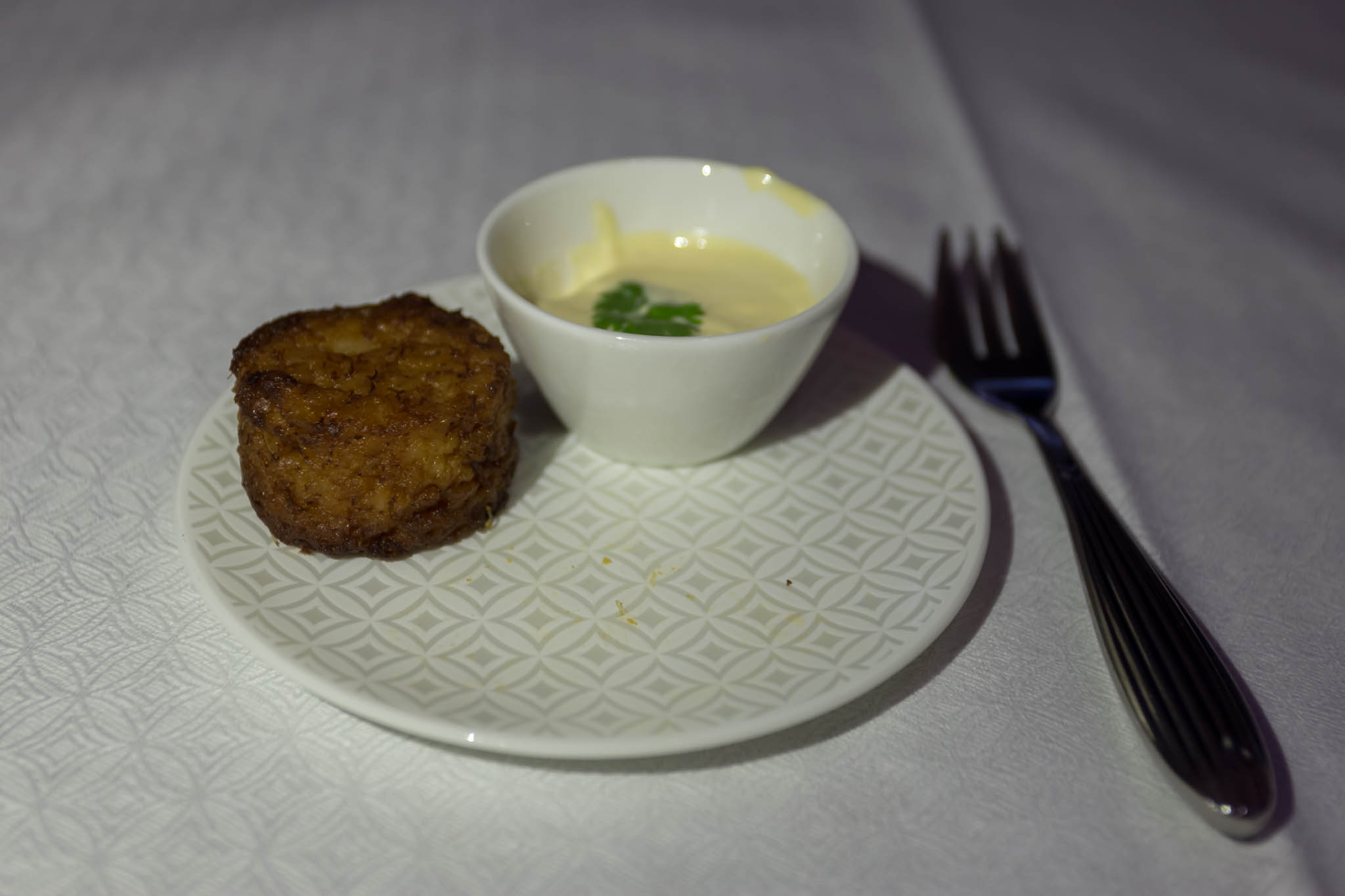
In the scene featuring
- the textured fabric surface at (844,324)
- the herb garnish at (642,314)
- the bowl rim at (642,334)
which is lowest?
the textured fabric surface at (844,324)

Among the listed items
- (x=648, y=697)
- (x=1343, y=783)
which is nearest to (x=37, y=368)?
(x=648, y=697)

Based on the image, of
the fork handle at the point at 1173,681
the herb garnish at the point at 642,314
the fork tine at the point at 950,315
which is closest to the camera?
the fork handle at the point at 1173,681

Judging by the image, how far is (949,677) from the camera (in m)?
2.22

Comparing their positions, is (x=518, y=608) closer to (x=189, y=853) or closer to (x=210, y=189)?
(x=189, y=853)

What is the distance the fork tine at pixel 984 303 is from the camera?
3270 mm

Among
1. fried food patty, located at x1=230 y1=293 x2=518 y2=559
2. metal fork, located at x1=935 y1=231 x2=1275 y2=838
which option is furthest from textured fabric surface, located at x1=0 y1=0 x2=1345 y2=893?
fried food patty, located at x1=230 y1=293 x2=518 y2=559

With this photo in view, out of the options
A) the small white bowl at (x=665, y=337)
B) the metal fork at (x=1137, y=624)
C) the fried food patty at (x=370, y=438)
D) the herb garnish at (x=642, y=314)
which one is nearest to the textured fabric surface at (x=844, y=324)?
the metal fork at (x=1137, y=624)

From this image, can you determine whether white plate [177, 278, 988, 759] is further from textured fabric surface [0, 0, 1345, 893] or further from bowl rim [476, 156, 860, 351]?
bowl rim [476, 156, 860, 351]

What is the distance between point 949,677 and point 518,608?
3.03 ft

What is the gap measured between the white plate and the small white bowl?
15cm

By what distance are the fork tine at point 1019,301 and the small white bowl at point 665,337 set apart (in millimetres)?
813

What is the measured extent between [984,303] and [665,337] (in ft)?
4.84

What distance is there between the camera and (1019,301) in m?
3.42

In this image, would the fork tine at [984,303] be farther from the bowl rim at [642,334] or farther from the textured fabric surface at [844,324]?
the bowl rim at [642,334]
